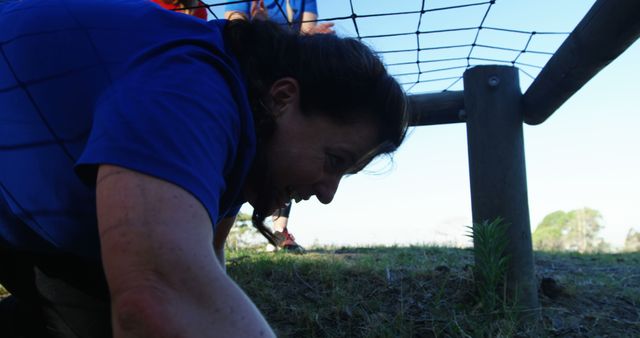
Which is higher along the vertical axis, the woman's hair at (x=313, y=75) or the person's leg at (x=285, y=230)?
the woman's hair at (x=313, y=75)

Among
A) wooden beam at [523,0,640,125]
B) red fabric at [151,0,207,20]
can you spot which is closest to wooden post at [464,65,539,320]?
wooden beam at [523,0,640,125]

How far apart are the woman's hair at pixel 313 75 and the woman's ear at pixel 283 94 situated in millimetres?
10

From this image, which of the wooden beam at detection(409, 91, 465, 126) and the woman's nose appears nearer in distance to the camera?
the woman's nose

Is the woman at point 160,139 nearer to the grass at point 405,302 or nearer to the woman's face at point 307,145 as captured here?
the woman's face at point 307,145

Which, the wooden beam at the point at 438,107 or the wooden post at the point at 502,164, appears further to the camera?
the wooden beam at the point at 438,107

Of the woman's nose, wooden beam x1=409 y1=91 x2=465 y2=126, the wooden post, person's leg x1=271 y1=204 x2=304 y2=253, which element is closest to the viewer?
the woman's nose

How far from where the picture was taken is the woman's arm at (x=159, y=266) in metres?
0.62

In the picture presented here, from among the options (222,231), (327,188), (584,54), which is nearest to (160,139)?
(327,188)

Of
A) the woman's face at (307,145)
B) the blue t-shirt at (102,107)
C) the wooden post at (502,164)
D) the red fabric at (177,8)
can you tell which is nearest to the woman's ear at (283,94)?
the woman's face at (307,145)

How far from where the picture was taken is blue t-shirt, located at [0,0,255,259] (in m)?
0.69

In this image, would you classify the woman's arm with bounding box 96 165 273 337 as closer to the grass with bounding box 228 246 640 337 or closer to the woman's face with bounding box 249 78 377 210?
the woman's face with bounding box 249 78 377 210

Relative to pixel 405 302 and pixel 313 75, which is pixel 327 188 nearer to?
pixel 313 75

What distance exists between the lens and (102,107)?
74cm

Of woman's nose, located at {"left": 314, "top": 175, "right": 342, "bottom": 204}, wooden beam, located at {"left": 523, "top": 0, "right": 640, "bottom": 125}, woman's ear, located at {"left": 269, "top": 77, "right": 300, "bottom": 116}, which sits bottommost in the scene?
woman's nose, located at {"left": 314, "top": 175, "right": 342, "bottom": 204}
